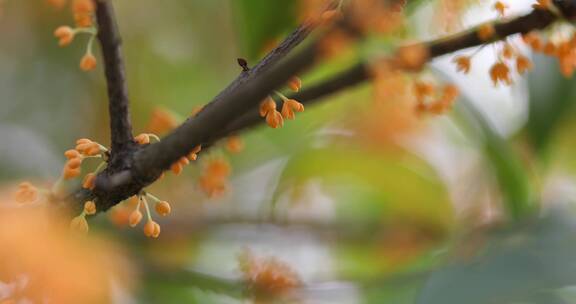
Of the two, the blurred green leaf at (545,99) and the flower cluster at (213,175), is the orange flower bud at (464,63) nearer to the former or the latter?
the flower cluster at (213,175)

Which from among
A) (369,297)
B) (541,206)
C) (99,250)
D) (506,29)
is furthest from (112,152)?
(541,206)

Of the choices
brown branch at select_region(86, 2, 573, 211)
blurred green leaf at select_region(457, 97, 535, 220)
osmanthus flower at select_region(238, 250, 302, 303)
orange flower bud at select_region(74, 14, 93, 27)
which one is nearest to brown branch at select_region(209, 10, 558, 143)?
brown branch at select_region(86, 2, 573, 211)

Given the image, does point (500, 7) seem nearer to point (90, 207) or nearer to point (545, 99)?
point (90, 207)

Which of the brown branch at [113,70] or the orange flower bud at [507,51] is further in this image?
the orange flower bud at [507,51]

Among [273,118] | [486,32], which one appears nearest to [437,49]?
[486,32]

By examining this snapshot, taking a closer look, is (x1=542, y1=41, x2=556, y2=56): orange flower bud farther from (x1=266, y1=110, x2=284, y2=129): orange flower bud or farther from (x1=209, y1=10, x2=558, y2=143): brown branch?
(x1=266, y1=110, x2=284, y2=129): orange flower bud

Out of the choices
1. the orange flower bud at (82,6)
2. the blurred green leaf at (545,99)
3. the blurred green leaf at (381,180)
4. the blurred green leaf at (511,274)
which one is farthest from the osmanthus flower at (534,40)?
the blurred green leaf at (381,180)
